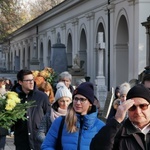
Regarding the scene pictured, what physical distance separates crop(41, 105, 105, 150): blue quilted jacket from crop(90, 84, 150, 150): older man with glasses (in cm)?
122

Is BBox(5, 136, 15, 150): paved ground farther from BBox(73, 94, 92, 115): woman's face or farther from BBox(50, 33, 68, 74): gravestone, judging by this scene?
BBox(50, 33, 68, 74): gravestone

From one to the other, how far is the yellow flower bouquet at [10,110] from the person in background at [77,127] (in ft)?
6.02

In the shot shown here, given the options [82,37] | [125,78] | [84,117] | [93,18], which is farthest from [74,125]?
[82,37]

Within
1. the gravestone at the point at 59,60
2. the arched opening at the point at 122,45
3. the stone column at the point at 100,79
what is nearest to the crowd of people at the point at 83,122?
the stone column at the point at 100,79

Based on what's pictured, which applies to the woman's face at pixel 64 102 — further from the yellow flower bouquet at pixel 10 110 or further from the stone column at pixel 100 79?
the stone column at pixel 100 79

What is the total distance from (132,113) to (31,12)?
98.1 metres

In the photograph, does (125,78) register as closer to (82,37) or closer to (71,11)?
(82,37)

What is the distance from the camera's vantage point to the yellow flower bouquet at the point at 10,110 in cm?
744

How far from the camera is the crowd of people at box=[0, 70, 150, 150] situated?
421 cm

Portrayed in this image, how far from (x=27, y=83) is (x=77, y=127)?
10.8ft

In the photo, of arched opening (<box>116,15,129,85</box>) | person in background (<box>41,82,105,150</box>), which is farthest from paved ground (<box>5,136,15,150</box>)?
arched opening (<box>116,15,129,85</box>)

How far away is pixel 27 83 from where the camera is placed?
346 inches

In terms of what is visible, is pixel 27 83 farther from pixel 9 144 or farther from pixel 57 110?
pixel 9 144

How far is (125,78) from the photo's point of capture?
116 feet
